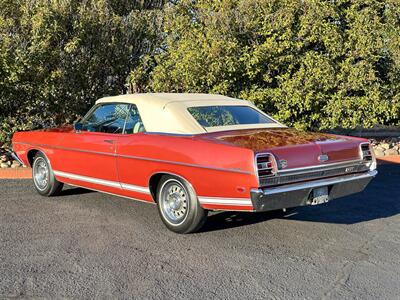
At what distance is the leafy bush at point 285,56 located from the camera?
9461mm

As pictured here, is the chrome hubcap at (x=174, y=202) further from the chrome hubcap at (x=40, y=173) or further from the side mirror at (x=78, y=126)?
the chrome hubcap at (x=40, y=173)

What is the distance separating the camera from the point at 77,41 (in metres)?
9.30

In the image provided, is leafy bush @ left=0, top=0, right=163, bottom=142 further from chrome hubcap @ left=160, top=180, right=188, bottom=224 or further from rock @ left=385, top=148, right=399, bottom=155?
rock @ left=385, top=148, right=399, bottom=155

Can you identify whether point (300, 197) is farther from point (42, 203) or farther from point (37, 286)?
point (42, 203)

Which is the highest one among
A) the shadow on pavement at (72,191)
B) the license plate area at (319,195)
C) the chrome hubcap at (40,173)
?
the license plate area at (319,195)

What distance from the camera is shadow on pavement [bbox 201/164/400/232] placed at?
229 inches

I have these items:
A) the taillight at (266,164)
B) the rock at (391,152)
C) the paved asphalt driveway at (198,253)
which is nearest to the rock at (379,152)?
the rock at (391,152)

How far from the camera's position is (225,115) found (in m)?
5.89

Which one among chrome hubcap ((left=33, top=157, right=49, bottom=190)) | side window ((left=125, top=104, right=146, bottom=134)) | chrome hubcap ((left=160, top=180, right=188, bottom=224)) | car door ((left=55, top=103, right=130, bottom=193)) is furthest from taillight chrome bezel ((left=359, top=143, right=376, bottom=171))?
chrome hubcap ((left=33, top=157, right=49, bottom=190))

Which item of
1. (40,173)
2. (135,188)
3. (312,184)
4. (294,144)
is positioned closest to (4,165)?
(40,173)

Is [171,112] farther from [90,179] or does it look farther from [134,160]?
[90,179]

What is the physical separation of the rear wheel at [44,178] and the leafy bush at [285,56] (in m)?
3.42

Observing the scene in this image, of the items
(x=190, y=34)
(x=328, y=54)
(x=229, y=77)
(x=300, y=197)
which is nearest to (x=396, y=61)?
(x=328, y=54)

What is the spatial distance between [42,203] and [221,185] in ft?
10.3
